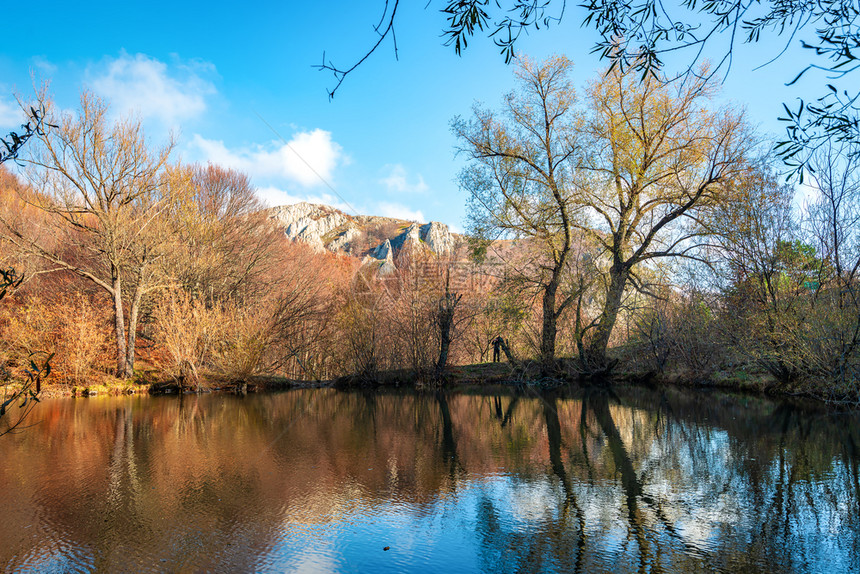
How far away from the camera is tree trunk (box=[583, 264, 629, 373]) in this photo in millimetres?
17734

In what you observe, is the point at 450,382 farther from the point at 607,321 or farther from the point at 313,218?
the point at 313,218

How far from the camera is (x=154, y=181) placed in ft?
63.6

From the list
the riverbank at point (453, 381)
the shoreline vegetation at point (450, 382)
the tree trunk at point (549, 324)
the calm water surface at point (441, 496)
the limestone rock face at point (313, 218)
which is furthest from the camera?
the limestone rock face at point (313, 218)

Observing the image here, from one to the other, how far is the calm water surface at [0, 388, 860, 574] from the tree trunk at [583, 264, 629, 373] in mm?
8491

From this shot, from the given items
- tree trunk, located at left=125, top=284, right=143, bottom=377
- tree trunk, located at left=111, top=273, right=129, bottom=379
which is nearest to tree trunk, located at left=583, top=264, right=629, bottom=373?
tree trunk, located at left=125, top=284, right=143, bottom=377

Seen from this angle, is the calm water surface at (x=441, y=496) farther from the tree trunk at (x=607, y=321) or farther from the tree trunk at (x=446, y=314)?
the tree trunk at (x=607, y=321)

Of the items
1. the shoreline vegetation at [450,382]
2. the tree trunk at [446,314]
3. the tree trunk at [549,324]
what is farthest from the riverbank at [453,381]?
the tree trunk at [446,314]

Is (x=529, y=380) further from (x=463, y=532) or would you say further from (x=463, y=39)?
(x=463, y=39)

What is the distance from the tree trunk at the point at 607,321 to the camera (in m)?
17.7

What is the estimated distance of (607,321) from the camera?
57.9 feet

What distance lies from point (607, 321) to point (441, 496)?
14.1 metres

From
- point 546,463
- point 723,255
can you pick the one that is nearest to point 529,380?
point 723,255

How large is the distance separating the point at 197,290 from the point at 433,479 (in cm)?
1839

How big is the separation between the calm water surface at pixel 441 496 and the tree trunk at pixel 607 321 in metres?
8.49
